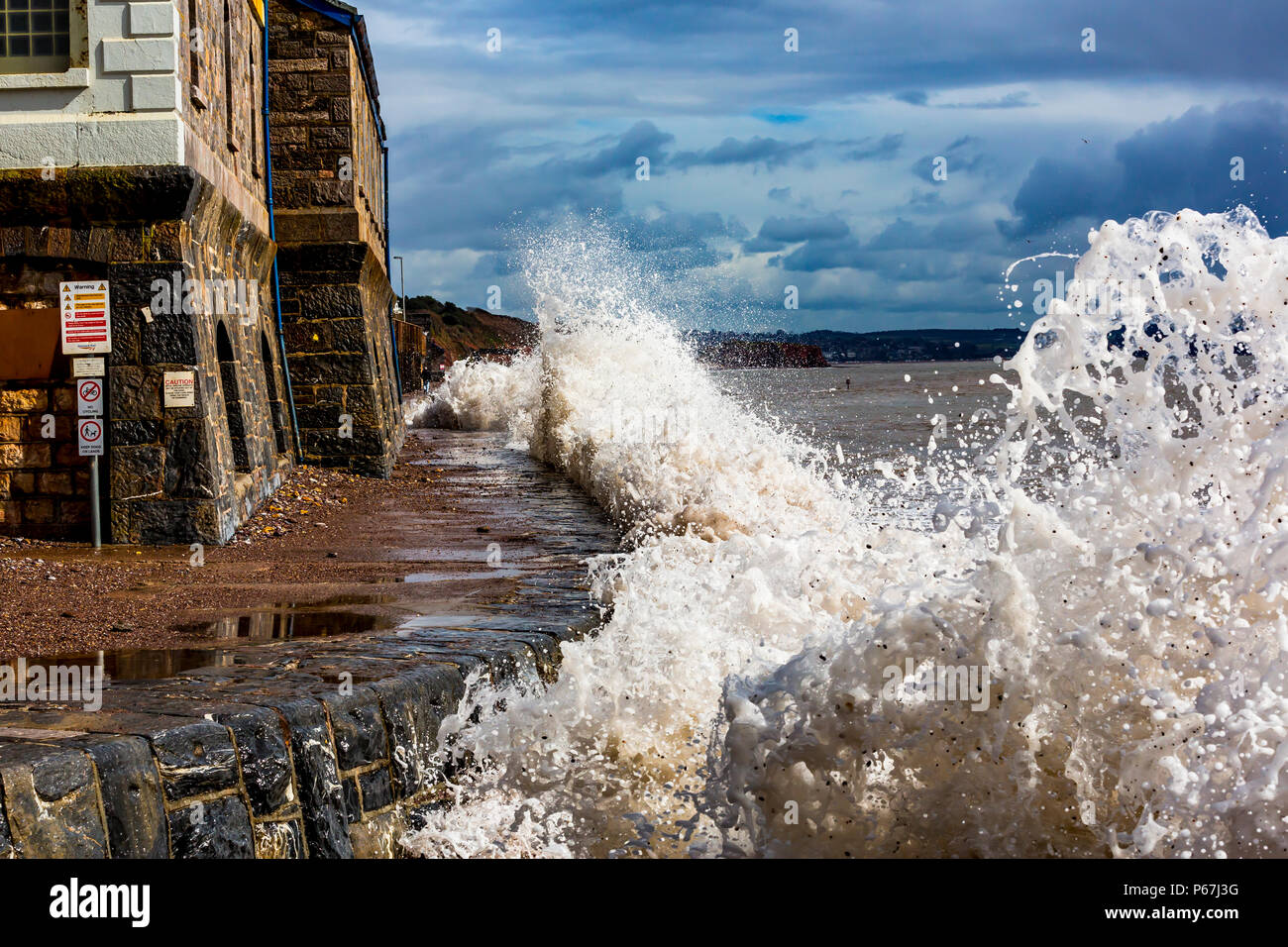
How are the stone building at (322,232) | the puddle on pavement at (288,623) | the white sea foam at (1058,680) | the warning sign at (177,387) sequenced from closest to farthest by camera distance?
1. the white sea foam at (1058,680)
2. the puddle on pavement at (288,623)
3. the warning sign at (177,387)
4. the stone building at (322,232)

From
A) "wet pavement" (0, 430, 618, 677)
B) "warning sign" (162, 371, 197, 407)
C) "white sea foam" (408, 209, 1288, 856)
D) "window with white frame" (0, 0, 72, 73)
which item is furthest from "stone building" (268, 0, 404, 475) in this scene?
"white sea foam" (408, 209, 1288, 856)

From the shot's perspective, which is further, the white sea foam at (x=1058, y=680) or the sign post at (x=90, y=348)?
the sign post at (x=90, y=348)

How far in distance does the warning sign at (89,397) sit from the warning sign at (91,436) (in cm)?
6

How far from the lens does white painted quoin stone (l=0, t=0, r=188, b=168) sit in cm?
966

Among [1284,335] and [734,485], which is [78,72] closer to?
[734,485]

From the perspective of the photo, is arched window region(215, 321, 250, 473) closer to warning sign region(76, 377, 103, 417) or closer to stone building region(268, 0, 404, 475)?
warning sign region(76, 377, 103, 417)

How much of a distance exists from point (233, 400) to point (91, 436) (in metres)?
2.28

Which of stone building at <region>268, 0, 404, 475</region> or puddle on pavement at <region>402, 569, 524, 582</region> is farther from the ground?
stone building at <region>268, 0, 404, 475</region>

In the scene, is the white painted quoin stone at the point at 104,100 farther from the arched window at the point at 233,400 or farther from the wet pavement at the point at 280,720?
the wet pavement at the point at 280,720

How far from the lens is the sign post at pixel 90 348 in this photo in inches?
380

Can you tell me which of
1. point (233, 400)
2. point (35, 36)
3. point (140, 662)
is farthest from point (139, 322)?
point (140, 662)

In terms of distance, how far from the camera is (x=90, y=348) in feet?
31.8

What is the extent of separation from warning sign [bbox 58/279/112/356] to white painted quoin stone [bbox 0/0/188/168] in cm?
97

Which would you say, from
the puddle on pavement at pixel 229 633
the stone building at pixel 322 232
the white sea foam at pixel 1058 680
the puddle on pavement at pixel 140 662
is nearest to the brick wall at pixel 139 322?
the puddle on pavement at pixel 229 633
